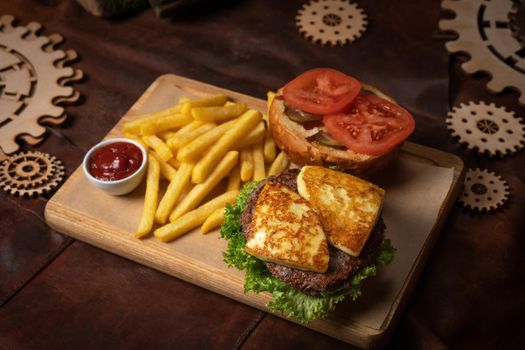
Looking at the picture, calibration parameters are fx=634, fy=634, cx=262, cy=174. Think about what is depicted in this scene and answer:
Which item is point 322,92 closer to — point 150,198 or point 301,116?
point 301,116

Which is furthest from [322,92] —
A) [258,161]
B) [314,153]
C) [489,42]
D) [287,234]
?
[489,42]

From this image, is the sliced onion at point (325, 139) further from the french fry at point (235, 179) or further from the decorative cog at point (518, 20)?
the decorative cog at point (518, 20)

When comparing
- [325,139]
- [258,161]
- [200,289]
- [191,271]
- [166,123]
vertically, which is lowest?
[200,289]

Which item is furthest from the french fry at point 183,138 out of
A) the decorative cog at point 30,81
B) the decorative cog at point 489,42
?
the decorative cog at point 489,42

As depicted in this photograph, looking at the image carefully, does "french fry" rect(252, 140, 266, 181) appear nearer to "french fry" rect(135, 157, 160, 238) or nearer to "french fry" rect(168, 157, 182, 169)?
"french fry" rect(168, 157, 182, 169)

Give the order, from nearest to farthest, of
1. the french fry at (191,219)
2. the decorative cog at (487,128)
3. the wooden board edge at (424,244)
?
the wooden board edge at (424,244) < the french fry at (191,219) < the decorative cog at (487,128)

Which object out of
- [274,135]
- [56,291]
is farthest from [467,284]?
[56,291]
